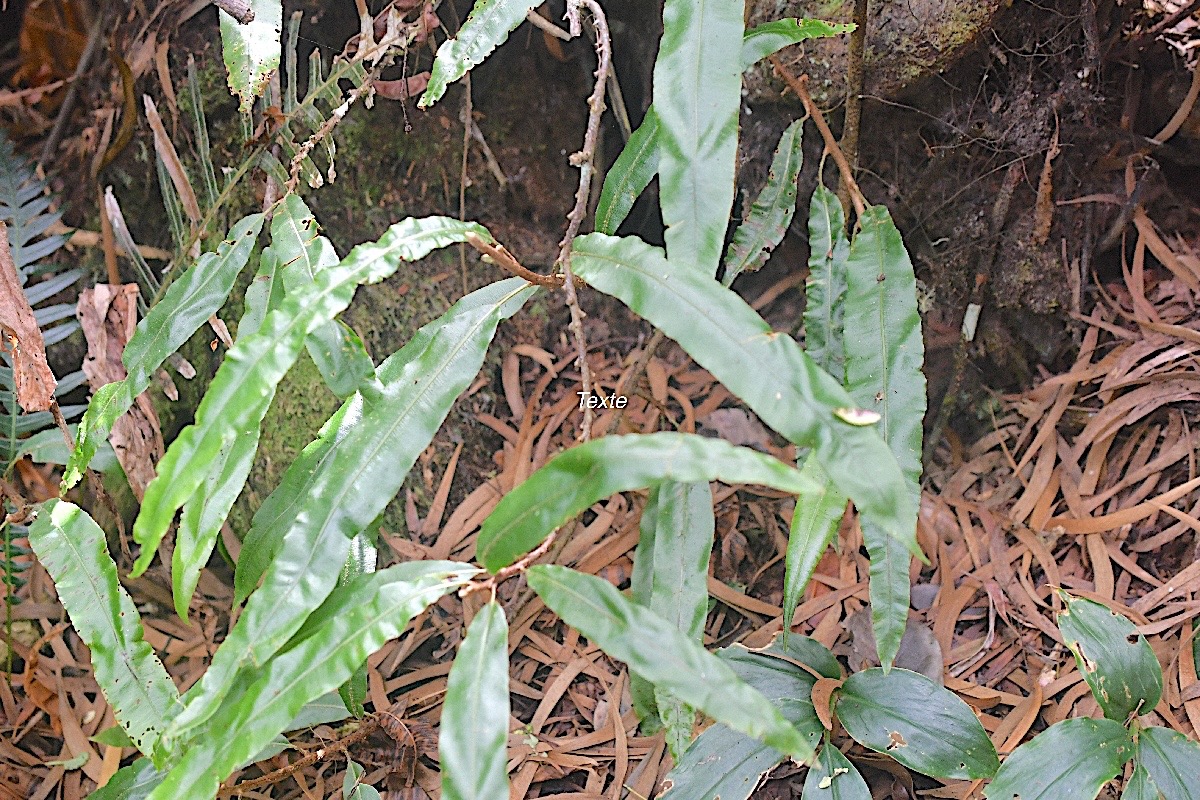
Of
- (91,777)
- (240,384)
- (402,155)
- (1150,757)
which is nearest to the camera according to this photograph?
(240,384)

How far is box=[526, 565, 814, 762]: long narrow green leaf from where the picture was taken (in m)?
0.51

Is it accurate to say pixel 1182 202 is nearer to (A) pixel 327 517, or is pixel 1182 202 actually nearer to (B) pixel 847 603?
(B) pixel 847 603

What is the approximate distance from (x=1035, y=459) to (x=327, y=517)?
37.1 inches

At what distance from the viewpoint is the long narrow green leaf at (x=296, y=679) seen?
57cm

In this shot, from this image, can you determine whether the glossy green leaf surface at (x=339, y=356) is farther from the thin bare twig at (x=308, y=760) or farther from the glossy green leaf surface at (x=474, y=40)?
the thin bare twig at (x=308, y=760)

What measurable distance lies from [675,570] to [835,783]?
26cm

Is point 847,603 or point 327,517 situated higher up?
point 327,517

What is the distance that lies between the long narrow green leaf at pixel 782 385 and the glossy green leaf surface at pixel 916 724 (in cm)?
33

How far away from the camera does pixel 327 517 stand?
627 millimetres

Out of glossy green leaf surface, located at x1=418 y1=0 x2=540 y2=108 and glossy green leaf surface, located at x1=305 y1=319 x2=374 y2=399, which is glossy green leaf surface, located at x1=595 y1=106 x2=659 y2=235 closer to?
glossy green leaf surface, located at x1=418 y1=0 x2=540 y2=108

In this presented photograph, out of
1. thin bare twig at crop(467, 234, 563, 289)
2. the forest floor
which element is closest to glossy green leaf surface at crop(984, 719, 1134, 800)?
the forest floor

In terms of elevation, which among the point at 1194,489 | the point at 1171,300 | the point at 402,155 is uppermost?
the point at 402,155

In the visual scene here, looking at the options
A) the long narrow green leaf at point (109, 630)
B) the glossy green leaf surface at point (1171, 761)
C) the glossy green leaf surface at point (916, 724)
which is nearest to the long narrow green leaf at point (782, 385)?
the glossy green leaf surface at point (916, 724)

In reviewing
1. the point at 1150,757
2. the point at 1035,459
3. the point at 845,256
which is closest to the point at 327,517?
the point at 845,256
